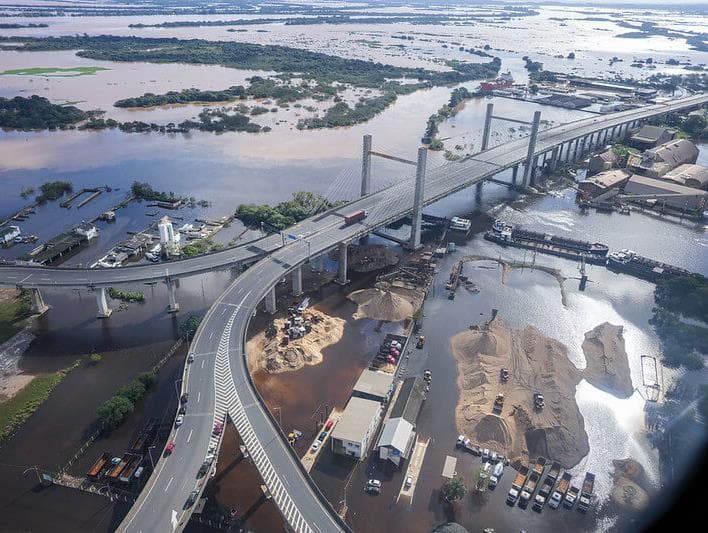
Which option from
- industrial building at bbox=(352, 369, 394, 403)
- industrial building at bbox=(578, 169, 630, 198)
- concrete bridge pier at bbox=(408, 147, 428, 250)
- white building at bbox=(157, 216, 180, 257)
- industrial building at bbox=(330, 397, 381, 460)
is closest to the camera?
industrial building at bbox=(330, 397, 381, 460)

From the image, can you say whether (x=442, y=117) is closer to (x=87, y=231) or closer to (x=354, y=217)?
(x=354, y=217)

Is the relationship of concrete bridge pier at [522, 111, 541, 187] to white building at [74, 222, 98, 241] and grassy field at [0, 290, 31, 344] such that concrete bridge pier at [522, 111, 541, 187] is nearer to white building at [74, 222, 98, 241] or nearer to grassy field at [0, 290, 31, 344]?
white building at [74, 222, 98, 241]

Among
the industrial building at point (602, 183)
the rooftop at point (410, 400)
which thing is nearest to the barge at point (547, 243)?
the industrial building at point (602, 183)

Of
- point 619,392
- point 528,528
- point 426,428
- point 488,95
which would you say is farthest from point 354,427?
point 488,95

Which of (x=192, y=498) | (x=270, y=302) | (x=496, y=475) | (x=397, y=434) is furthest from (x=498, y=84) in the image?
(x=192, y=498)

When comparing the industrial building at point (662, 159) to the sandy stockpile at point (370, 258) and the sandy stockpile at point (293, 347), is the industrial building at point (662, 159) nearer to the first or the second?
the sandy stockpile at point (370, 258)

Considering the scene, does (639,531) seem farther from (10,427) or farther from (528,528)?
(10,427)

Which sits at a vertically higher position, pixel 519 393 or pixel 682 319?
pixel 519 393

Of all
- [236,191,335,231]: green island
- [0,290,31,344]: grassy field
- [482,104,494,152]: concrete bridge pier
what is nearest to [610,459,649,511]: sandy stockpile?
[236,191,335,231]: green island
